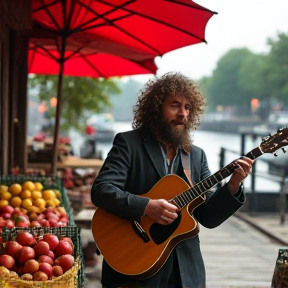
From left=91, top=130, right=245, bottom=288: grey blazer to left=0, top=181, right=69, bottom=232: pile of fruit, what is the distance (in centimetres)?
91

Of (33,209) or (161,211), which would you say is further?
(33,209)

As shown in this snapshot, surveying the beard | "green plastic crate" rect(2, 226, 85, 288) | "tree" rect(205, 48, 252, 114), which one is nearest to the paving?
"green plastic crate" rect(2, 226, 85, 288)

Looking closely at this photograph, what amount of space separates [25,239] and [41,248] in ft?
0.36

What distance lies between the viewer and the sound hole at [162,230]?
2.79 metres

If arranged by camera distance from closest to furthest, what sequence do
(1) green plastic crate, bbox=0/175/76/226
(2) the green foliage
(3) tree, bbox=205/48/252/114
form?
(1) green plastic crate, bbox=0/175/76/226
(2) the green foliage
(3) tree, bbox=205/48/252/114

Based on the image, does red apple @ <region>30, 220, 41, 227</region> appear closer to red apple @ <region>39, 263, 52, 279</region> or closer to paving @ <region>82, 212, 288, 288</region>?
red apple @ <region>39, 263, 52, 279</region>

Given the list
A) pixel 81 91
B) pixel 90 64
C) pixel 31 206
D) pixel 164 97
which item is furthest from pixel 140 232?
pixel 81 91

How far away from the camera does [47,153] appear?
8898 mm

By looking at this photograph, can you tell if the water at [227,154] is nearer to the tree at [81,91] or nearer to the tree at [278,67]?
the tree at [81,91]

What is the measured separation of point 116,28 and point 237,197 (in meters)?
4.14

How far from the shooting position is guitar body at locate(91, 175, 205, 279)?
108 inches

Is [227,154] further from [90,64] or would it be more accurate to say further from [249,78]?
[249,78]

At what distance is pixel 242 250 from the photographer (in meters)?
7.87

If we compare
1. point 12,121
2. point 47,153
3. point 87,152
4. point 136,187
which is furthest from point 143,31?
point 87,152
